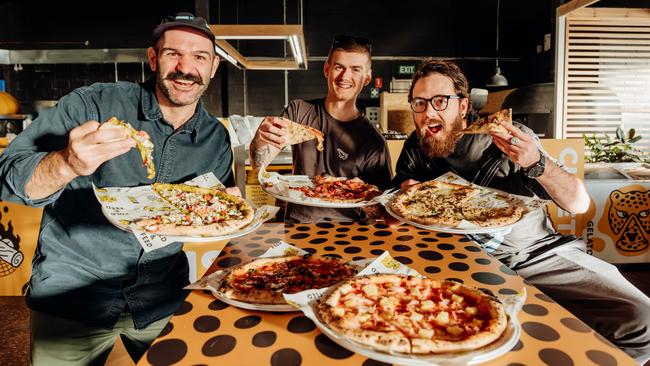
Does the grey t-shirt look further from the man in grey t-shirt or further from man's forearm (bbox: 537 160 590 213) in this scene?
man's forearm (bbox: 537 160 590 213)

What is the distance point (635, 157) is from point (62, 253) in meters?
5.54

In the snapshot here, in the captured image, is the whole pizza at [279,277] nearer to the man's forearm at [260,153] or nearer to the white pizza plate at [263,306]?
the white pizza plate at [263,306]

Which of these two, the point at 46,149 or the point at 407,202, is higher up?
the point at 46,149

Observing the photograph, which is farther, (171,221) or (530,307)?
(171,221)

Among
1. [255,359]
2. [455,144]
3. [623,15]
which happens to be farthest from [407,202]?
[623,15]

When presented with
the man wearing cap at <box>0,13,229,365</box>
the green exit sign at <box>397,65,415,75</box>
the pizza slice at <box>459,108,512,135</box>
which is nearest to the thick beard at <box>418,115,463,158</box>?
the pizza slice at <box>459,108,512,135</box>

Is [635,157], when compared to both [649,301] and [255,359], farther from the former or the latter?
[255,359]

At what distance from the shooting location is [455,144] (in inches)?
102

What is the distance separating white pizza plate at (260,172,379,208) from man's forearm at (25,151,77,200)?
97cm

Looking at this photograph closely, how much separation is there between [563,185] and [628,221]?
9.52 feet

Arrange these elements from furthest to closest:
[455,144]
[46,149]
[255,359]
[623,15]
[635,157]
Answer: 1. [623,15]
2. [635,157]
3. [455,144]
4. [46,149]
5. [255,359]

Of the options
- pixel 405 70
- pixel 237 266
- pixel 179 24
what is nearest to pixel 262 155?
pixel 179 24

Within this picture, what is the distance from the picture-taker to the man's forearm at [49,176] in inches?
60.6

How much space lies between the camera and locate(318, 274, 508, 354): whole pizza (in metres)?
0.92
